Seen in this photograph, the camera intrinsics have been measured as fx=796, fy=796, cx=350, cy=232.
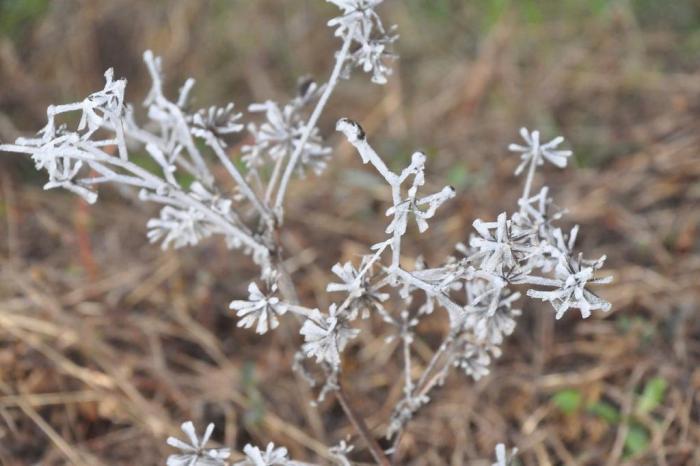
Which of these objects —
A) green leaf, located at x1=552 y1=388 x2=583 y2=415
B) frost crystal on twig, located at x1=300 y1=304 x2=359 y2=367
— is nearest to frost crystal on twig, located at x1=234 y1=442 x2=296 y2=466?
frost crystal on twig, located at x1=300 y1=304 x2=359 y2=367

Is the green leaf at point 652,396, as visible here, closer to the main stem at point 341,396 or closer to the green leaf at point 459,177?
the main stem at point 341,396

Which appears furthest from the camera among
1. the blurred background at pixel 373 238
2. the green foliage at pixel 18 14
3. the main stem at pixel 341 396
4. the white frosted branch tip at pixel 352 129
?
the green foliage at pixel 18 14

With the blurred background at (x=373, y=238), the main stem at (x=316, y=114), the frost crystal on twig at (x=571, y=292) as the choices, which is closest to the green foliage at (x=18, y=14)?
the blurred background at (x=373, y=238)

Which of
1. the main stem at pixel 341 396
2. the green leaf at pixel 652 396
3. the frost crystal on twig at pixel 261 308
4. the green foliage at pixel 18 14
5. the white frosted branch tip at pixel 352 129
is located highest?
the green foliage at pixel 18 14

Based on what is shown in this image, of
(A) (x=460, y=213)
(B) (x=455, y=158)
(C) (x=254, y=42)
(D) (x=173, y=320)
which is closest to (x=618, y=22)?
(B) (x=455, y=158)

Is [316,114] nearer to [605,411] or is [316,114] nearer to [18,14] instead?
[605,411]

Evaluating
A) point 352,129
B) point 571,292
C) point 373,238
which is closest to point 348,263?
point 352,129
